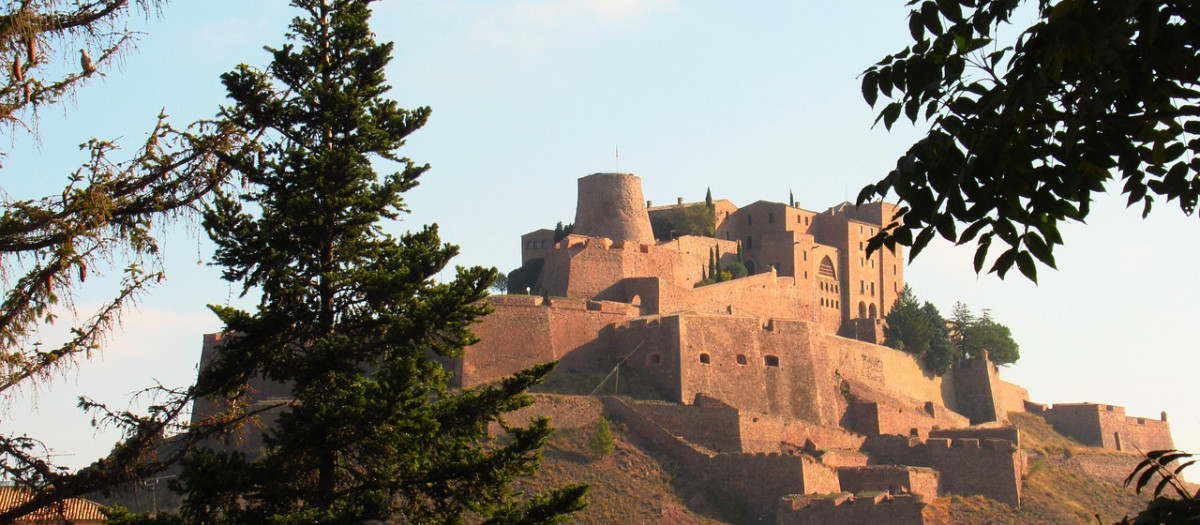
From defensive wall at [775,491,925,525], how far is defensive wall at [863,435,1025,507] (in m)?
4.52

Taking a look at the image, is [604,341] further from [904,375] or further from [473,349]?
[904,375]

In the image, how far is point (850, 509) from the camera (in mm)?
42125

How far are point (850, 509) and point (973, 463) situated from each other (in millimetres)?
7841

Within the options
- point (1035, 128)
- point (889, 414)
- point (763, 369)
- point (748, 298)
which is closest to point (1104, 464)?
point (889, 414)

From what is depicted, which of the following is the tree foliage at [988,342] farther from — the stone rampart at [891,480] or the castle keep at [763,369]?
the stone rampart at [891,480]

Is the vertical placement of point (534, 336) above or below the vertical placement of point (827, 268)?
below

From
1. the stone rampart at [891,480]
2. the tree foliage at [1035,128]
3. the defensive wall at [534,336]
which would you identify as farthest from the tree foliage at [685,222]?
the tree foliage at [1035,128]

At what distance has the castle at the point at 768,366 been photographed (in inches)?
1786

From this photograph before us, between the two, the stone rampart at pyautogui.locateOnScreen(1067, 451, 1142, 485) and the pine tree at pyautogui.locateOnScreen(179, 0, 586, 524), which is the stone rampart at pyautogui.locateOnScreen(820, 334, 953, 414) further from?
the pine tree at pyautogui.locateOnScreen(179, 0, 586, 524)

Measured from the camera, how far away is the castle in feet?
149

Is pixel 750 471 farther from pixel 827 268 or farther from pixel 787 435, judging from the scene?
pixel 827 268

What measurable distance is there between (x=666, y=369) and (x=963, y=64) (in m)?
42.8

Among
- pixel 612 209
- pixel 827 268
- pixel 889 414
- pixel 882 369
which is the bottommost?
pixel 889 414

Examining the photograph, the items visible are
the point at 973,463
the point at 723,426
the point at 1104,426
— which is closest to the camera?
the point at 723,426
